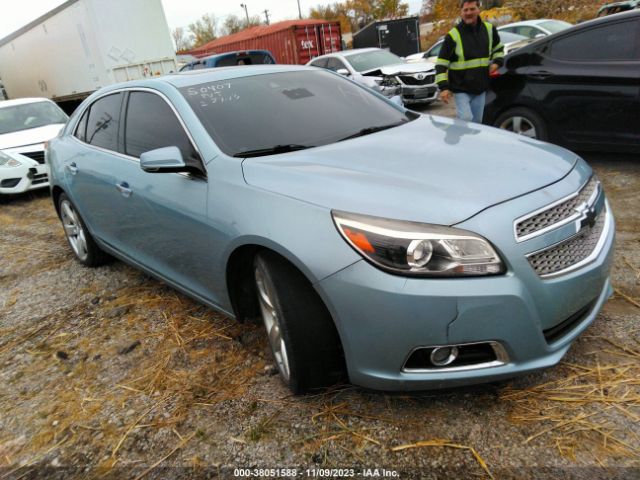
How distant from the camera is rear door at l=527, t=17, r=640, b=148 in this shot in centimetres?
439

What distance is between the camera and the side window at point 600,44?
446cm

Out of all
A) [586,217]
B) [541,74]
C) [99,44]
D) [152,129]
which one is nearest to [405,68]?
[541,74]

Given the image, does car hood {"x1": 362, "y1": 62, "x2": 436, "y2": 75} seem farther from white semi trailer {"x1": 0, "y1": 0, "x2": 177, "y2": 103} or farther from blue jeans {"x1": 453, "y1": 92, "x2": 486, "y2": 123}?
white semi trailer {"x1": 0, "y1": 0, "x2": 177, "y2": 103}

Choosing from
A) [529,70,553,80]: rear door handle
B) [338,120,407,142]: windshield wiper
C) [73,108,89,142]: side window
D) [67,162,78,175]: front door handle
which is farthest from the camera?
[529,70,553,80]: rear door handle

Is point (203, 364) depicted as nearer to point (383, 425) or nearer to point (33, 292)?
point (383, 425)

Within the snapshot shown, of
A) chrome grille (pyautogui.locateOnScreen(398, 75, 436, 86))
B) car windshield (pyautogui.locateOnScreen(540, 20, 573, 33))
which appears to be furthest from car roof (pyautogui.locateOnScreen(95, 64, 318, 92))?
car windshield (pyautogui.locateOnScreen(540, 20, 573, 33))

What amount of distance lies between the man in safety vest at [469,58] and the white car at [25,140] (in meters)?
5.10

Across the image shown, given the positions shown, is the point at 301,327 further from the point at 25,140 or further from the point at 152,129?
the point at 25,140

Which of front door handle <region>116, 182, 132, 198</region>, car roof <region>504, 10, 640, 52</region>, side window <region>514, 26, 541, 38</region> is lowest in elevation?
front door handle <region>116, 182, 132, 198</region>

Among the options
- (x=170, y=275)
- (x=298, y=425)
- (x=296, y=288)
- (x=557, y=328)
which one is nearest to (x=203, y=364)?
(x=170, y=275)

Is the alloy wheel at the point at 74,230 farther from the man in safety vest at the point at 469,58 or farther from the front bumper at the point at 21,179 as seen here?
the man in safety vest at the point at 469,58

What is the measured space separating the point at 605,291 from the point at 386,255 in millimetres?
1138

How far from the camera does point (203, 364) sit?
2625 millimetres

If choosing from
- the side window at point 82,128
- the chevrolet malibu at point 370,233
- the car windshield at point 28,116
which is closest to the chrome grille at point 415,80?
the car windshield at point 28,116
